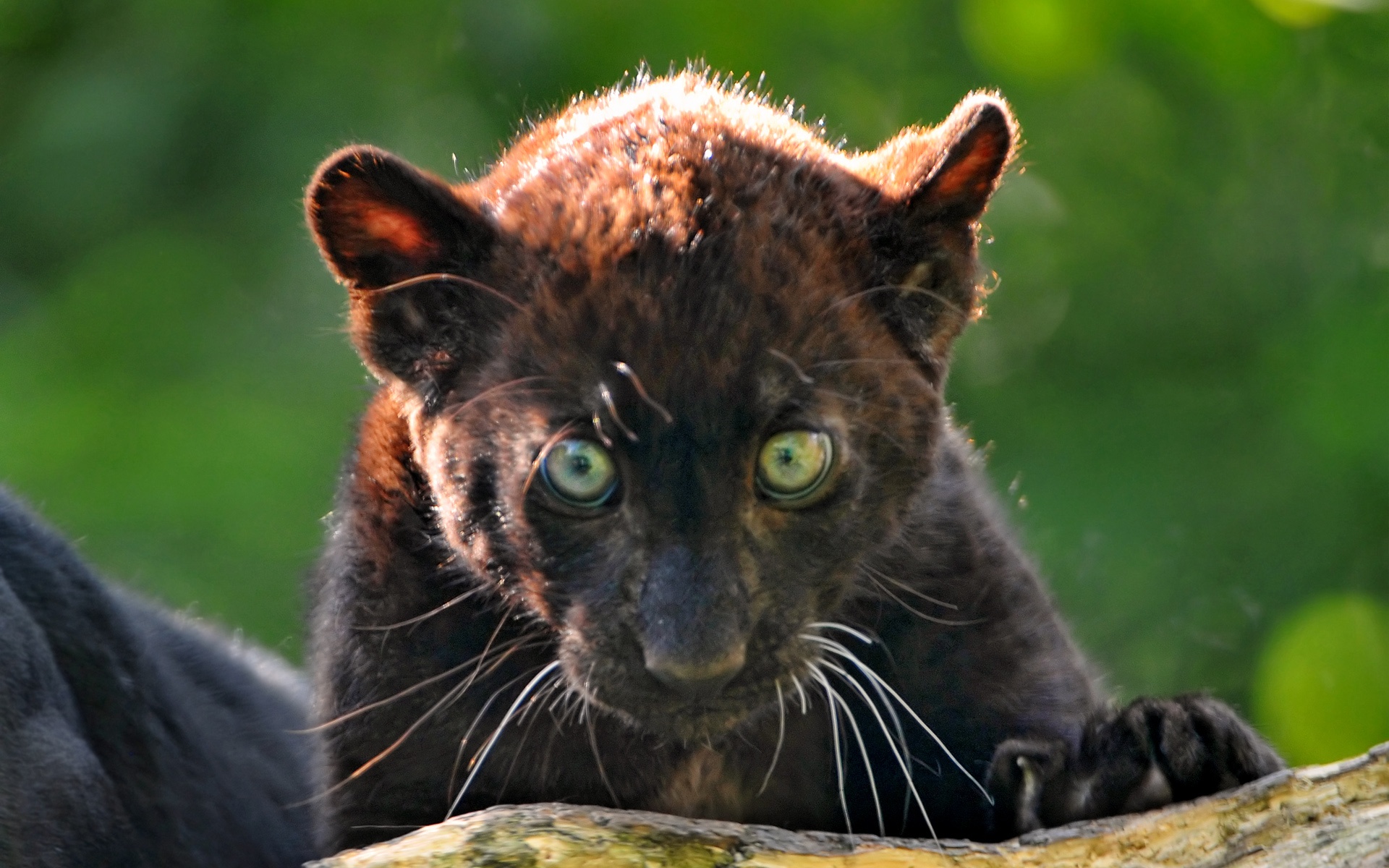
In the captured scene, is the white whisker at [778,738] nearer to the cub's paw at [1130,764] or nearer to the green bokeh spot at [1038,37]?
the cub's paw at [1130,764]

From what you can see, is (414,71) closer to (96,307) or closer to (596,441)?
(96,307)

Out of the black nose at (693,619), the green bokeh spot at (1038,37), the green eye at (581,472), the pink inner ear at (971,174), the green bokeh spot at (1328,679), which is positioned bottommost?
the black nose at (693,619)

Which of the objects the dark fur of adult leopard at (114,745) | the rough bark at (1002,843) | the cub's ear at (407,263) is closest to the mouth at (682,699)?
the rough bark at (1002,843)

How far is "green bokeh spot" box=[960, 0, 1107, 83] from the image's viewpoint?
19.8 feet

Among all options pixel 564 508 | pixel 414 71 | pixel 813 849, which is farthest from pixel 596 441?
pixel 414 71

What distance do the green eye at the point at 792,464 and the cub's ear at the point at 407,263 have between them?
1.79ft

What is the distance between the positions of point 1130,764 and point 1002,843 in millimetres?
269

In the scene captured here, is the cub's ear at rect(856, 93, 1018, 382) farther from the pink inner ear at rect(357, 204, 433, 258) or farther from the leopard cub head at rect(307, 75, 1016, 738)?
the pink inner ear at rect(357, 204, 433, 258)

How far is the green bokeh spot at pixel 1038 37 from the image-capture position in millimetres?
6023

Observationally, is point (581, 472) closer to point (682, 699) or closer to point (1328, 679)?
point (682, 699)

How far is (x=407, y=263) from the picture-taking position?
9.35 feet

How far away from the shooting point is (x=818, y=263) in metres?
2.73

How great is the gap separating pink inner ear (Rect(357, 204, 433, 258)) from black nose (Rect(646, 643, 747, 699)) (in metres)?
0.89

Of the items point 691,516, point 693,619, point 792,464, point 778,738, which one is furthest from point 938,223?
point 778,738
